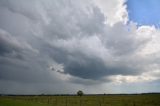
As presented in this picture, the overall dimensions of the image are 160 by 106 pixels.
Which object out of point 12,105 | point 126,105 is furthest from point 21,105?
point 126,105

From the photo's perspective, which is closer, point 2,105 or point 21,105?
point 2,105

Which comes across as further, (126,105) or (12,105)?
(126,105)

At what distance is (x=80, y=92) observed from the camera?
148 m

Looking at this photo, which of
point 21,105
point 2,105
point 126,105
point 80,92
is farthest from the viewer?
point 80,92

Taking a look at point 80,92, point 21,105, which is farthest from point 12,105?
point 80,92

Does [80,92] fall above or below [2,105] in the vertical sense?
above

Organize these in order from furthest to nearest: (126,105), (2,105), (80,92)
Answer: (80,92) → (126,105) → (2,105)

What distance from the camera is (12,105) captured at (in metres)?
41.2

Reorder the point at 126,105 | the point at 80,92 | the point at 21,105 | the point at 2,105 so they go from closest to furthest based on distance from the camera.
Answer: the point at 2,105 < the point at 21,105 < the point at 126,105 < the point at 80,92

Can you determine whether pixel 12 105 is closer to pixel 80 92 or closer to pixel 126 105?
pixel 126 105

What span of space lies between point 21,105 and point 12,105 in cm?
222

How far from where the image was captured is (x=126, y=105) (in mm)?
69375

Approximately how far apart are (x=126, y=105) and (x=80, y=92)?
79941 millimetres

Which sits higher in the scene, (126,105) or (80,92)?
(80,92)
